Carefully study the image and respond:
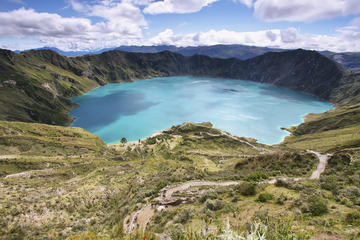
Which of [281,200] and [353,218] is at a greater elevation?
[353,218]

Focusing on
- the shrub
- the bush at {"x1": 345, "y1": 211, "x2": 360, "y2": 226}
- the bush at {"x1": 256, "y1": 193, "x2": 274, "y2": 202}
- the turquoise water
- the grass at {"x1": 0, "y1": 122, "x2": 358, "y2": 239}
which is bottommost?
the turquoise water

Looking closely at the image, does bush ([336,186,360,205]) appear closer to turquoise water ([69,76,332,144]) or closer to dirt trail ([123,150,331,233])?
dirt trail ([123,150,331,233])

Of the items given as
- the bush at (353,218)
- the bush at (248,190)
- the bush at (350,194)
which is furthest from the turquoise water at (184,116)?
the bush at (353,218)

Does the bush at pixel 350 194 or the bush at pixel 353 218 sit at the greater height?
the bush at pixel 353 218

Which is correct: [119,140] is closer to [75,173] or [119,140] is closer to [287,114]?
[75,173]

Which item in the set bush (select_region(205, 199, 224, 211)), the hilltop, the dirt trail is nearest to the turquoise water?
the hilltop

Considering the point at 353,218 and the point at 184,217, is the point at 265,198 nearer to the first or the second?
the point at 353,218

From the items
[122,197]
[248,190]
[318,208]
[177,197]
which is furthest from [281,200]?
[122,197]

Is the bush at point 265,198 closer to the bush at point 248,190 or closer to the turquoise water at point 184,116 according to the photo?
the bush at point 248,190

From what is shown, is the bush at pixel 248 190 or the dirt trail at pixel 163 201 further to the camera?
the bush at pixel 248 190

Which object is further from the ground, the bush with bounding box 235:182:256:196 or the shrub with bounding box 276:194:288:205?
the shrub with bounding box 276:194:288:205

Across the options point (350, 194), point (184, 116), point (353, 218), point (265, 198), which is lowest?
point (184, 116)

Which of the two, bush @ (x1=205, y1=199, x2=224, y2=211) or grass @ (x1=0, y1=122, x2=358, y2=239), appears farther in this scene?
bush @ (x1=205, y1=199, x2=224, y2=211)
